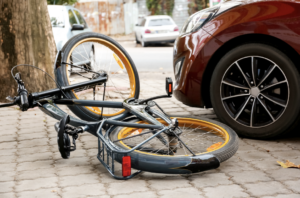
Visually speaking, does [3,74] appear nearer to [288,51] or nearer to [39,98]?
[39,98]

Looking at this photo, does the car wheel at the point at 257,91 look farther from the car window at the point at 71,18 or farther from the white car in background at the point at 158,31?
the white car in background at the point at 158,31

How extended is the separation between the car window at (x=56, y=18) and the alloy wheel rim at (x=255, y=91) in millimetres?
6386

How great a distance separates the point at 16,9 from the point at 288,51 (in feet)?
12.0

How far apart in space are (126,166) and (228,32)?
1.69 meters

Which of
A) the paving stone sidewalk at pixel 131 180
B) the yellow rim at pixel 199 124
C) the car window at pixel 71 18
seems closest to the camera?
the paving stone sidewalk at pixel 131 180

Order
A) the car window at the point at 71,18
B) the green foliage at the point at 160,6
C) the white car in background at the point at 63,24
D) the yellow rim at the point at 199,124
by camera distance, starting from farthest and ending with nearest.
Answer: the green foliage at the point at 160,6 → the car window at the point at 71,18 → the white car in background at the point at 63,24 → the yellow rim at the point at 199,124

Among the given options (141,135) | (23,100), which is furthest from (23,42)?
(141,135)

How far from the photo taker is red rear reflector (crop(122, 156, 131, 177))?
2635 mm

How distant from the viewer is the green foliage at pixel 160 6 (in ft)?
91.5

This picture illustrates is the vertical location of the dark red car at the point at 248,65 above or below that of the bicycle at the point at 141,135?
above

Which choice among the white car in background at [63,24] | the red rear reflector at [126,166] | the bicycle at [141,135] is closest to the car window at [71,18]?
the white car in background at [63,24]

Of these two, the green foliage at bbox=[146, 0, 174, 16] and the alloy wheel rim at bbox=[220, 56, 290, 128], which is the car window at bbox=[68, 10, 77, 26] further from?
the green foliage at bbox=[146, 0, 174, 16]

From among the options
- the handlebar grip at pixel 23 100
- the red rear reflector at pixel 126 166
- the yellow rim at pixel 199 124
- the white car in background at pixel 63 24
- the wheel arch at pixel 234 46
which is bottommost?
the red rear reflector at pixel 126 166

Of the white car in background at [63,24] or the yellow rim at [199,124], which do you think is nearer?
the yellow rim at [199,124]
